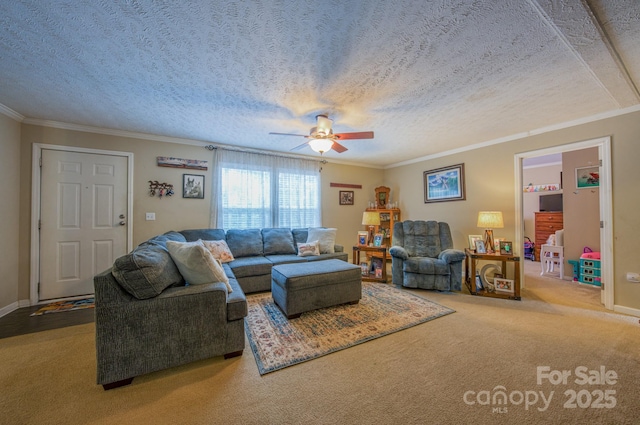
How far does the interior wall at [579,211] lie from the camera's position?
389 centimetres

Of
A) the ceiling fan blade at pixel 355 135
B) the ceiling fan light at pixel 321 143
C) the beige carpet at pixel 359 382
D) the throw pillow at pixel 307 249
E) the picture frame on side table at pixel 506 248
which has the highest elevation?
the ceiling fan blade at pixel 355 135

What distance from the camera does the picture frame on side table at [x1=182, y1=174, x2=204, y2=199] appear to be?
3803 mm

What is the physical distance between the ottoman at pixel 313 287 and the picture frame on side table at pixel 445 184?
278 centimetres

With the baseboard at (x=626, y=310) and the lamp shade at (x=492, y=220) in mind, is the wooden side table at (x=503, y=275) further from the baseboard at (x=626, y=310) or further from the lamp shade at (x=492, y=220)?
the baseboard at (x=626, y=310)

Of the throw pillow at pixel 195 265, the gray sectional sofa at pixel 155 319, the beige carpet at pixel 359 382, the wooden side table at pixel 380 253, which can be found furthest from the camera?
the wooden side table at pixel 380 253

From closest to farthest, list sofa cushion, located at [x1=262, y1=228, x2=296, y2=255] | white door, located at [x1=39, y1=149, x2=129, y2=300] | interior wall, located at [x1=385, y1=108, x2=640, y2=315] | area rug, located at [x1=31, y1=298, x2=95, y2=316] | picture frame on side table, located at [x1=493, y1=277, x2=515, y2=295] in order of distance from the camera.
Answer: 1. interior wall, located at [x1=385, y1=108, x2=640, y2=315]
2. area rug, located at [x1=31, y1=298, x2=95, y2=316]
3. white door, located at [x1=39, y1=149, x2=129, y2=300]
4. picture frame on side table, located at [x1=493, y1=277, x2=515, y2=295]
5. sofa cushion, located at [x1=262, y1=228, x2=296, y2=255]

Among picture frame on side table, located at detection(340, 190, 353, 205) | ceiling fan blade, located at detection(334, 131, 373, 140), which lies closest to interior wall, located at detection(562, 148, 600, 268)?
picture frame on side table, located at detection(340, 190, 353, 205)

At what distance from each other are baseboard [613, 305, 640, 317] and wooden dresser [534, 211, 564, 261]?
3.76 meters

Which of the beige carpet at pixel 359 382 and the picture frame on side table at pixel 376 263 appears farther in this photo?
the picture frame on side table at pixel 376 263

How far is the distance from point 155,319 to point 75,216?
2769 millimetres

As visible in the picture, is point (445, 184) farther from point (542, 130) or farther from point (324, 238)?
point (324, 238)

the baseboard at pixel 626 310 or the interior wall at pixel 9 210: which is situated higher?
the interior wall at pixel 9 210

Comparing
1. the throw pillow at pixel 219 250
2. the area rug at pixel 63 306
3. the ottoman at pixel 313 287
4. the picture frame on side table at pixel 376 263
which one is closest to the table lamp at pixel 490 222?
the picture frame on side table at pixel 376 263

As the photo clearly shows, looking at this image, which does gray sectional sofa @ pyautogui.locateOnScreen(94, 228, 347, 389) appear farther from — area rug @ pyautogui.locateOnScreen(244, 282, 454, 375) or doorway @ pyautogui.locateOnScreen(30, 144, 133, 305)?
doorway @ pyautogui.locateOnScreen(30, 144, 133, 305)
